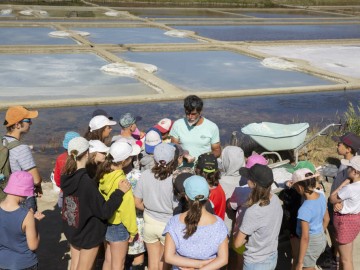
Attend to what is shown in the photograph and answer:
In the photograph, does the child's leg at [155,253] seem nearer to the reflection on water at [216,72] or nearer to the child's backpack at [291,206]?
the child's backpack at [291,206]

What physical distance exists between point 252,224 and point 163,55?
49.5ft

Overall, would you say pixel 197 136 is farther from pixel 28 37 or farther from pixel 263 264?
pixel 28 37

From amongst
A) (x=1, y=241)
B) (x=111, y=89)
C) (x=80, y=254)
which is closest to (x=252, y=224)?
(x=80, y=254)

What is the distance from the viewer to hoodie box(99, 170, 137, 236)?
13.6ft

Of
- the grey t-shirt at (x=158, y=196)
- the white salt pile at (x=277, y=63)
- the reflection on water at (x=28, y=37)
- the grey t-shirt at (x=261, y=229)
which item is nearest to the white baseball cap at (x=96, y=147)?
the grey t-shirt at (x=158, y=196)

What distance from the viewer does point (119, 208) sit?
13.6 ft

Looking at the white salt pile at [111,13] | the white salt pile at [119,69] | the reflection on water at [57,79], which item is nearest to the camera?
the reflection on water at [57,79]

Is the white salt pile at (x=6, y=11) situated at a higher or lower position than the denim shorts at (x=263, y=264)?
lower

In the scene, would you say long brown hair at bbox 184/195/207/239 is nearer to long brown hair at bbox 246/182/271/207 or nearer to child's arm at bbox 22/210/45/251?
long brown hair at bbox 246/182/271/207

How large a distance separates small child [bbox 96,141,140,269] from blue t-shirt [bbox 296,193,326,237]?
145 centimetres

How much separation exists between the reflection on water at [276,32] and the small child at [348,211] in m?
18.9

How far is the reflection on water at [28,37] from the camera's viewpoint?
63.9ft

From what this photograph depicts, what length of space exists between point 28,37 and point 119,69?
7.53 metres

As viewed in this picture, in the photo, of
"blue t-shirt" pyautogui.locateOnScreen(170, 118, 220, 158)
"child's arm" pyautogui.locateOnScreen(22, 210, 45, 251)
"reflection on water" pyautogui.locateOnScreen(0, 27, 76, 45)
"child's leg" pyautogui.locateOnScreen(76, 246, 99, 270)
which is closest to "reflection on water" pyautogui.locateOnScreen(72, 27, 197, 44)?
"reflection on water" pyautogui.locateOnScreen(0, 27, 76, 45)
